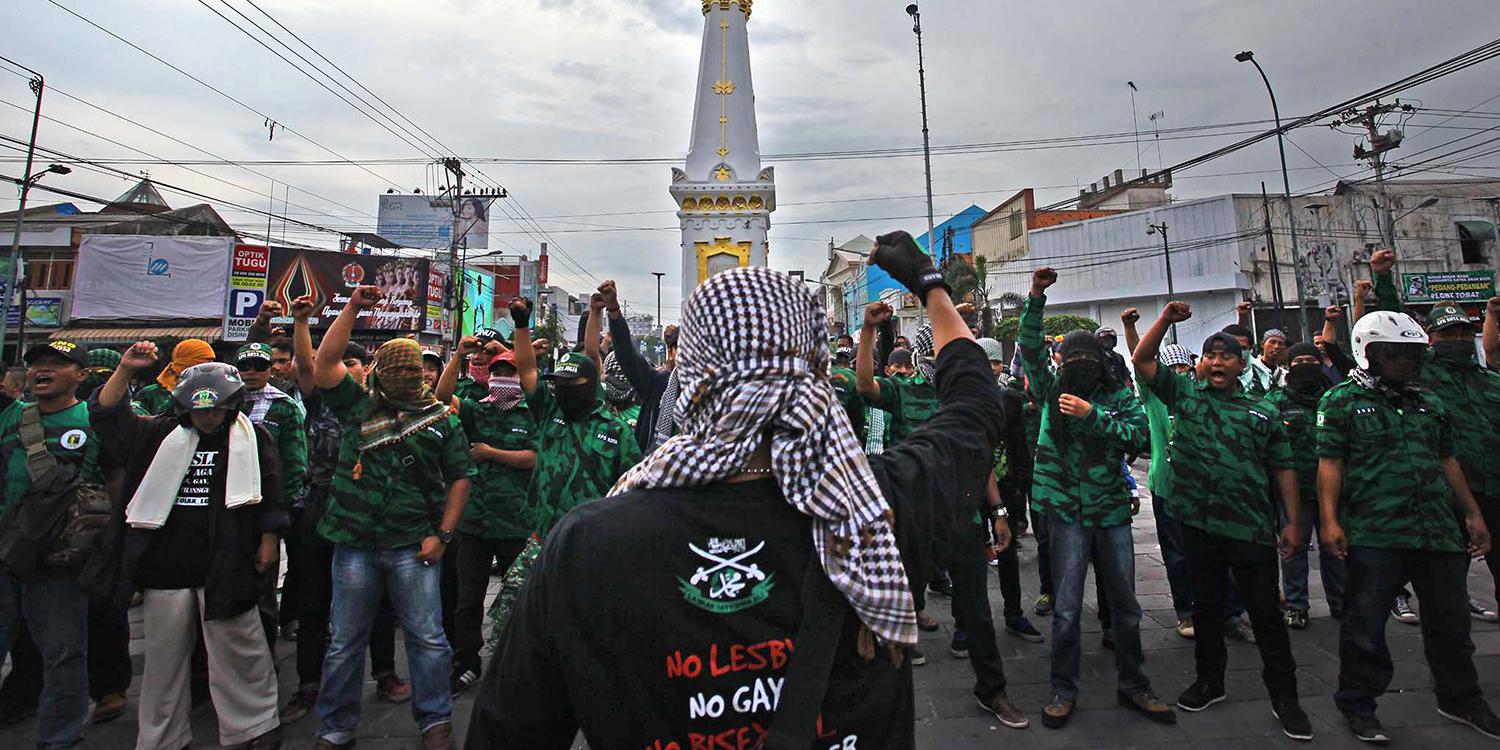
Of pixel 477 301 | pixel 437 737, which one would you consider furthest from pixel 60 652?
pixel 477 301

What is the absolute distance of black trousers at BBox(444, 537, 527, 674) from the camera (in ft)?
13.5

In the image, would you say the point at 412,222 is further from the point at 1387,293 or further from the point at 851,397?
the point at 1387,293

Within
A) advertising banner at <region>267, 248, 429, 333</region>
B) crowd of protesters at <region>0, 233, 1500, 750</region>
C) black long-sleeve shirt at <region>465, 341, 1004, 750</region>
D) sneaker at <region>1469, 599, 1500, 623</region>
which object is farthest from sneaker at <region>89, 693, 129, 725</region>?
advertising banner at <region>267, 248, 429, 333</region>

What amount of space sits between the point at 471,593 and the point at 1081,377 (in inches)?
153

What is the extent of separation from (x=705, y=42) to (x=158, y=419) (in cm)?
708

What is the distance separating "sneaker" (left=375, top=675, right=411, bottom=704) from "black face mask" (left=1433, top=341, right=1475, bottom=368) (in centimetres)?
679

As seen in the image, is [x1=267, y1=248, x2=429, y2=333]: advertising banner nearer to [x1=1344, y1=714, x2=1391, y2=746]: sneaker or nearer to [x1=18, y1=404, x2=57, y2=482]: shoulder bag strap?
[x1=18, y1=404, x2=57, y2=482]: shoulder bag strap

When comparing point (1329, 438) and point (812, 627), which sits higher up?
point (1329, 438)

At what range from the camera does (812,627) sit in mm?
1127

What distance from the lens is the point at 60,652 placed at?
130 inches

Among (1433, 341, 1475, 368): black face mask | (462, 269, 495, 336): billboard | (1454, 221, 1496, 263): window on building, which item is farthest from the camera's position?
(1454, 221, 1496, 263): window on building

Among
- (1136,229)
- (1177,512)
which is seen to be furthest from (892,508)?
(1136,229)

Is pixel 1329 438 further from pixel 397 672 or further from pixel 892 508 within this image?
pixel 397 672

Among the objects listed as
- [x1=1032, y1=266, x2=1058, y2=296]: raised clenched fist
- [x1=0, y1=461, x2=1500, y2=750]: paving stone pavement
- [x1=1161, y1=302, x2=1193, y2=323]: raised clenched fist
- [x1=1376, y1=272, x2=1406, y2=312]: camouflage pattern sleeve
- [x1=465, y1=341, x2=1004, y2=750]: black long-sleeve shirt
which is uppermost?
[x1=1376, y1=272, x2=1406, y2=312]: camouflage pattern sleeve
